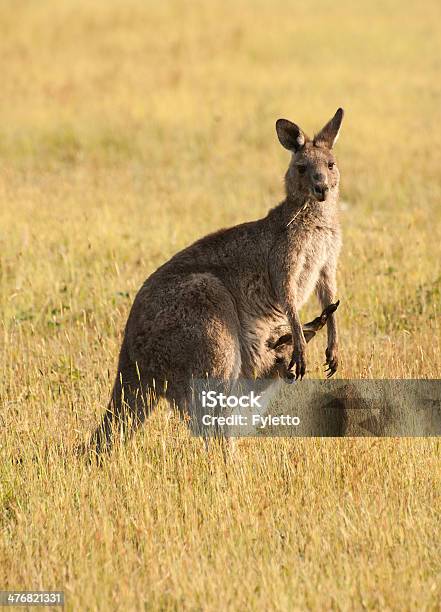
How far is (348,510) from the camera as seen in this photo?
513 centimetres

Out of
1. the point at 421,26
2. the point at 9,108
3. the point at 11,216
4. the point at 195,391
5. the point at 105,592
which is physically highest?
the point at 421,26

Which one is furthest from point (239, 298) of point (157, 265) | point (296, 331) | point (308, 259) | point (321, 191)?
point (157, 265)

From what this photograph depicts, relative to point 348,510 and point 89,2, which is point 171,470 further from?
point 89,2

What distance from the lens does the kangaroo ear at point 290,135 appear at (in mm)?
6633

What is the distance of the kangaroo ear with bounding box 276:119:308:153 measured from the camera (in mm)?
6633

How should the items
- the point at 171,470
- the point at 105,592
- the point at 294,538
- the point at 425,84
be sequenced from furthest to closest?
1. the point at 425,84
2. the point at 171,470
3. the point at 294,538
4. the point at 105,592

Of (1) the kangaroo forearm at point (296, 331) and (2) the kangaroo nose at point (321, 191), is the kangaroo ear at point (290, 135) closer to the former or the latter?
(2) the kangaroo nose at point (321, 191)

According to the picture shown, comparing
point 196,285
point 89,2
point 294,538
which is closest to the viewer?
point 294,538

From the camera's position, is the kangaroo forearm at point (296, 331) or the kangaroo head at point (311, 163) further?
the kangaroo head at point (311, 163)

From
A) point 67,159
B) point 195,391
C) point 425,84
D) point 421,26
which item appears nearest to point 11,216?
point 67,159

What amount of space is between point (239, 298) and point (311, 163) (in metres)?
0.95

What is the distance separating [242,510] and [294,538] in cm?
42

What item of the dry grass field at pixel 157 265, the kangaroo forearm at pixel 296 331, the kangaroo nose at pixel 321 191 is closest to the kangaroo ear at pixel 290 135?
the kangaroo nose at pixel 321 191

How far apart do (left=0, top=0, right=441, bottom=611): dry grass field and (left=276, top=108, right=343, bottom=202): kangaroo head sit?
4.11 feet
